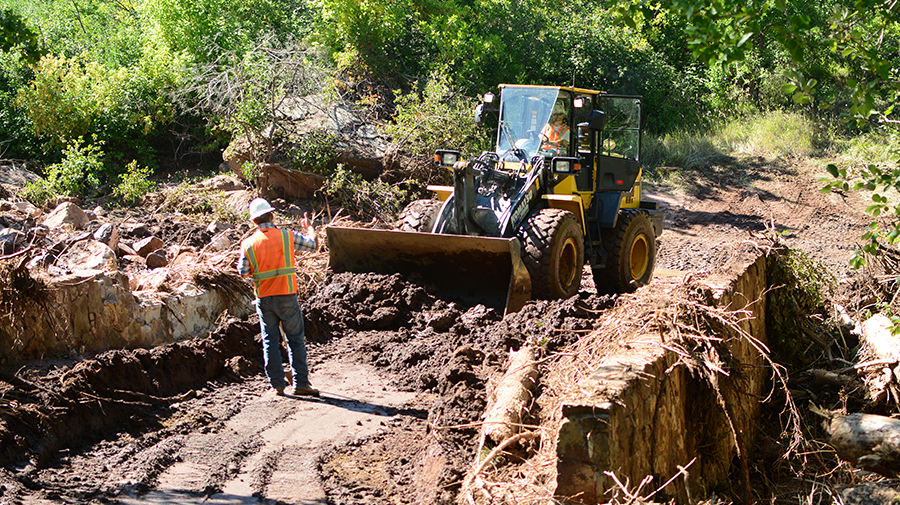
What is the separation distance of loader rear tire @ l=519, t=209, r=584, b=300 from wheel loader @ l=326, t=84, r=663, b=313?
1cm

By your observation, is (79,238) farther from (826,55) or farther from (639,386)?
(826,55)

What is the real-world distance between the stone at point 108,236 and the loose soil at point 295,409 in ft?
8.67

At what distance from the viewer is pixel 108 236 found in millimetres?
9055

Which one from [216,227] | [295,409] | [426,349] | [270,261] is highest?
[270,261]

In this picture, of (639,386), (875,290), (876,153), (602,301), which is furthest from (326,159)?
(876,153)

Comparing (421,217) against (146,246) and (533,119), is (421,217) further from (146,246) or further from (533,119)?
(146,246)

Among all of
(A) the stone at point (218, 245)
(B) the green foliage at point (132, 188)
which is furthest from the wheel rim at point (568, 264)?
(B) the green foliage at point (132, 188)

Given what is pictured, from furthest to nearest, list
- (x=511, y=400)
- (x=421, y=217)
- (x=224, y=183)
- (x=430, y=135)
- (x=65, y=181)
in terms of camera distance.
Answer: (x=224, y=183), (x=430, y=135), (x=65, y=181), (x=421, y=217), (x=511, y=400)

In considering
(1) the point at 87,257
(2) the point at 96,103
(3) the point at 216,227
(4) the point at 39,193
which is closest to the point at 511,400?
(1) the point at 87,257

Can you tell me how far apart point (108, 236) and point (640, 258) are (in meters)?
7.09

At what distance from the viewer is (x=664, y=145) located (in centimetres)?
1933

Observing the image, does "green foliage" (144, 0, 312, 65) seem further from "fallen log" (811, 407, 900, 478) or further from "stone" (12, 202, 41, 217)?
"fallen log" (811, 407, 900, 478)

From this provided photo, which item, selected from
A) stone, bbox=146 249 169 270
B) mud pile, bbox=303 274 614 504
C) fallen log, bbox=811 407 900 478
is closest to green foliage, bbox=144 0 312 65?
stone, bbox=146 249 169 270

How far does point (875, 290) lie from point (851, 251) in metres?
5.59
